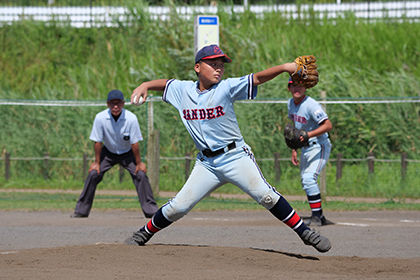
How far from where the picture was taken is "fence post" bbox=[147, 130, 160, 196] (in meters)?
12.9

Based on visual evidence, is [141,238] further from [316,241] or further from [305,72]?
[305,72]

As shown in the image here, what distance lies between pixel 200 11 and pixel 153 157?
10.9 meters

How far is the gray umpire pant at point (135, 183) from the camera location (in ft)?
33.5

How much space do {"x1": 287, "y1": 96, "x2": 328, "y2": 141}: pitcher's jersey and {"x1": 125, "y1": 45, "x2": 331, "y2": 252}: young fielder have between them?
118 inches

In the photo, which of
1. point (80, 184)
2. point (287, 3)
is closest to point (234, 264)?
point (80, 184)

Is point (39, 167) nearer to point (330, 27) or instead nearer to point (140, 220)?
point (140, 220)

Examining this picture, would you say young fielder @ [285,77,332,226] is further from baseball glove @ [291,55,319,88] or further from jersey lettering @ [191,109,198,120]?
jersey lettering @ [191,109,198,120]

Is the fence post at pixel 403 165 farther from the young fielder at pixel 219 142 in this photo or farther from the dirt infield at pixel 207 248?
the young fielder at pixel 219 142

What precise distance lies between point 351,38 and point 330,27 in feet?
4.84

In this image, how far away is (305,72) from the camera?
5922 millimetres

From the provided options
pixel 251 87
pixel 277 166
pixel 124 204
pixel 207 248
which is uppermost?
pixel 251 87

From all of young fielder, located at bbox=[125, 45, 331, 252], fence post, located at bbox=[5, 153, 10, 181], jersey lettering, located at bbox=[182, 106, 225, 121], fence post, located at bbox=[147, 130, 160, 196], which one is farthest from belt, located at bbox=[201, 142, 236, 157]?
fence post, located at bbox=[5, 153, 10, 181]

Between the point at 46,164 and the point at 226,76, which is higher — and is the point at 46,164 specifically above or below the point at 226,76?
below

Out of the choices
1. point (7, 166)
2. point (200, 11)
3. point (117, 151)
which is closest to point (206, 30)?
point (117, 151)
